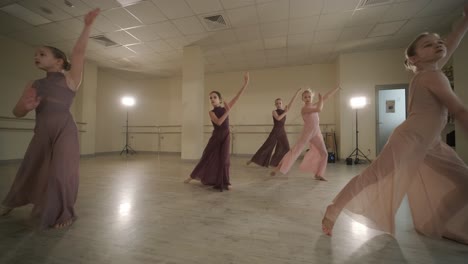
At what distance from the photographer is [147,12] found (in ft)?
13.8

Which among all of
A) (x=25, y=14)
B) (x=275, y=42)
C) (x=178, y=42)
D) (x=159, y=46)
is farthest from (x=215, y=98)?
(x=25, y=14)

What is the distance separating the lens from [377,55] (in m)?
6.02

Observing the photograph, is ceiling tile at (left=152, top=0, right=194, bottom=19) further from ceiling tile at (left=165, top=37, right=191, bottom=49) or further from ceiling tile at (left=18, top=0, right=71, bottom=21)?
ceiling tile at (left=18, top=0, right=71, bottom=21)

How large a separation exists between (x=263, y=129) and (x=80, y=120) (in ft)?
21.7

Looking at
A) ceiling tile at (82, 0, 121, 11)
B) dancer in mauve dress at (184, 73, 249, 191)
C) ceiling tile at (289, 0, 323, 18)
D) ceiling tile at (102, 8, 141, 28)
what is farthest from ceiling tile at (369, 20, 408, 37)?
ceiling tile at (82, 0, 121, 11)

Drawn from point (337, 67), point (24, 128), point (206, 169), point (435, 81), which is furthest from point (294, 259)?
point (24, 128)

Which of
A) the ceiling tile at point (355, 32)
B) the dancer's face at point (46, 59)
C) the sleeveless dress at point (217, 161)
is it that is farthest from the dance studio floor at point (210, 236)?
the ceiling tile at point (355, 32)

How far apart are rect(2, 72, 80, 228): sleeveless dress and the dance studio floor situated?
20cm

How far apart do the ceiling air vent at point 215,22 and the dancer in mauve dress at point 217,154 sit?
2.59 meters

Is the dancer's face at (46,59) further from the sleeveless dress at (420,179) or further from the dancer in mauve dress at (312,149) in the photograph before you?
the dancer in mauve dress at (312,149)

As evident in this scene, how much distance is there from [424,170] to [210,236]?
1616mm

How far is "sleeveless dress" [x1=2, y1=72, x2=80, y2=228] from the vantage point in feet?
4.83

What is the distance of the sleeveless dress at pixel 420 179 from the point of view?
1242mm

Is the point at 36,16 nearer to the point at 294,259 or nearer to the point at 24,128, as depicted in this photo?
the point at 24,128
